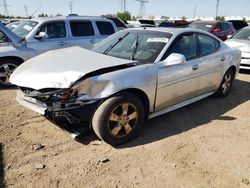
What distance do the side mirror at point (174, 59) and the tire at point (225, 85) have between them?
2.13 metres

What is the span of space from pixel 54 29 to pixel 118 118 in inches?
188

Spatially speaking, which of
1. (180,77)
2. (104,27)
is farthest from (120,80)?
(104,27)

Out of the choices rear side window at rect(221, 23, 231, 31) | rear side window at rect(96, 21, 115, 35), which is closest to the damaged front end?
rear side window at rect(96, 21, 115, 35)

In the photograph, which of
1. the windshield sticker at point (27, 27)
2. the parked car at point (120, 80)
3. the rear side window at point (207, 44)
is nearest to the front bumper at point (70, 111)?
the parked car at point (120, 80)

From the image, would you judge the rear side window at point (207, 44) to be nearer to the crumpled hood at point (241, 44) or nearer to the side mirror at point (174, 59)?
the side mirror at point (174, 59)

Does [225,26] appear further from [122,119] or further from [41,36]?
[122,119]

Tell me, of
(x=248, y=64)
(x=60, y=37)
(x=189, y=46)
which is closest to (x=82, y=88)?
(x=189, y=46)

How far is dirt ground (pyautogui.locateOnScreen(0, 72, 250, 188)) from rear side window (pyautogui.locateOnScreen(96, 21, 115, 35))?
4.35m

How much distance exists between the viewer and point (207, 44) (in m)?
5.32

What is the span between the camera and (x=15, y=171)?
3268mm

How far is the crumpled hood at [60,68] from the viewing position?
11.5ft

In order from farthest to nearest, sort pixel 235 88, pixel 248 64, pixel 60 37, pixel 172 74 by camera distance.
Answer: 1. pixel 248 64
2. pixel 60 37
3. pixel 235 88
4. pixel 172 74

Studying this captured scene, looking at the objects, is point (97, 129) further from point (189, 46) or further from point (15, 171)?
point (189, 46)

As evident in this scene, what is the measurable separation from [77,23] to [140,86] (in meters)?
4.85
